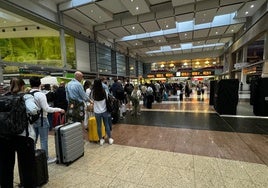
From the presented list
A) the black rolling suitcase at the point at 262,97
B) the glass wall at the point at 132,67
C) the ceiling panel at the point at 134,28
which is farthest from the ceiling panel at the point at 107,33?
the black rolling suitcase at the point at 262,97

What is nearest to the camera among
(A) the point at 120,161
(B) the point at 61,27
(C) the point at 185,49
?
(A) the point at 120,161

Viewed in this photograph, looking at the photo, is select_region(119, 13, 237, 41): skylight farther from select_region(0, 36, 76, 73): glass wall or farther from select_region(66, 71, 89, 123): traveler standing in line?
select_region(66, 71, 89, 123): traveler standing in line

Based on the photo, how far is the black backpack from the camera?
1.49m

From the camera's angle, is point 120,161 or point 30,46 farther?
point 30,46

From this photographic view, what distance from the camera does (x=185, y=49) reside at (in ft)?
60.8

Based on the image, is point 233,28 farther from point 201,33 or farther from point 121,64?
point 121,64

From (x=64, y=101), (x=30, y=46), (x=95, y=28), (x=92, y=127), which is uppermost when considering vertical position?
(x=95, y=28)

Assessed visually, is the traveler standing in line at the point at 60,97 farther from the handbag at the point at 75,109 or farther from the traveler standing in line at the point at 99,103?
the traveler standing in line at the point at 99,103

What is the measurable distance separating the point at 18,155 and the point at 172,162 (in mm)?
2238

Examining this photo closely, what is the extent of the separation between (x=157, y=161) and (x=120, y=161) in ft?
2.18

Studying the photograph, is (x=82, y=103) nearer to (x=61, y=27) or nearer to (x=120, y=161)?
(x=120, y=161)

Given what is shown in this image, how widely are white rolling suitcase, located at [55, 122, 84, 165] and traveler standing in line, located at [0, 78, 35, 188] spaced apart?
2.28 ft

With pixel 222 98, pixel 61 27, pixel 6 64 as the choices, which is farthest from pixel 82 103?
pixel 61 27

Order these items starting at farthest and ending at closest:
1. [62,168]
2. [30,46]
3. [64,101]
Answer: [30,46] < [64,101] < [62,168]
